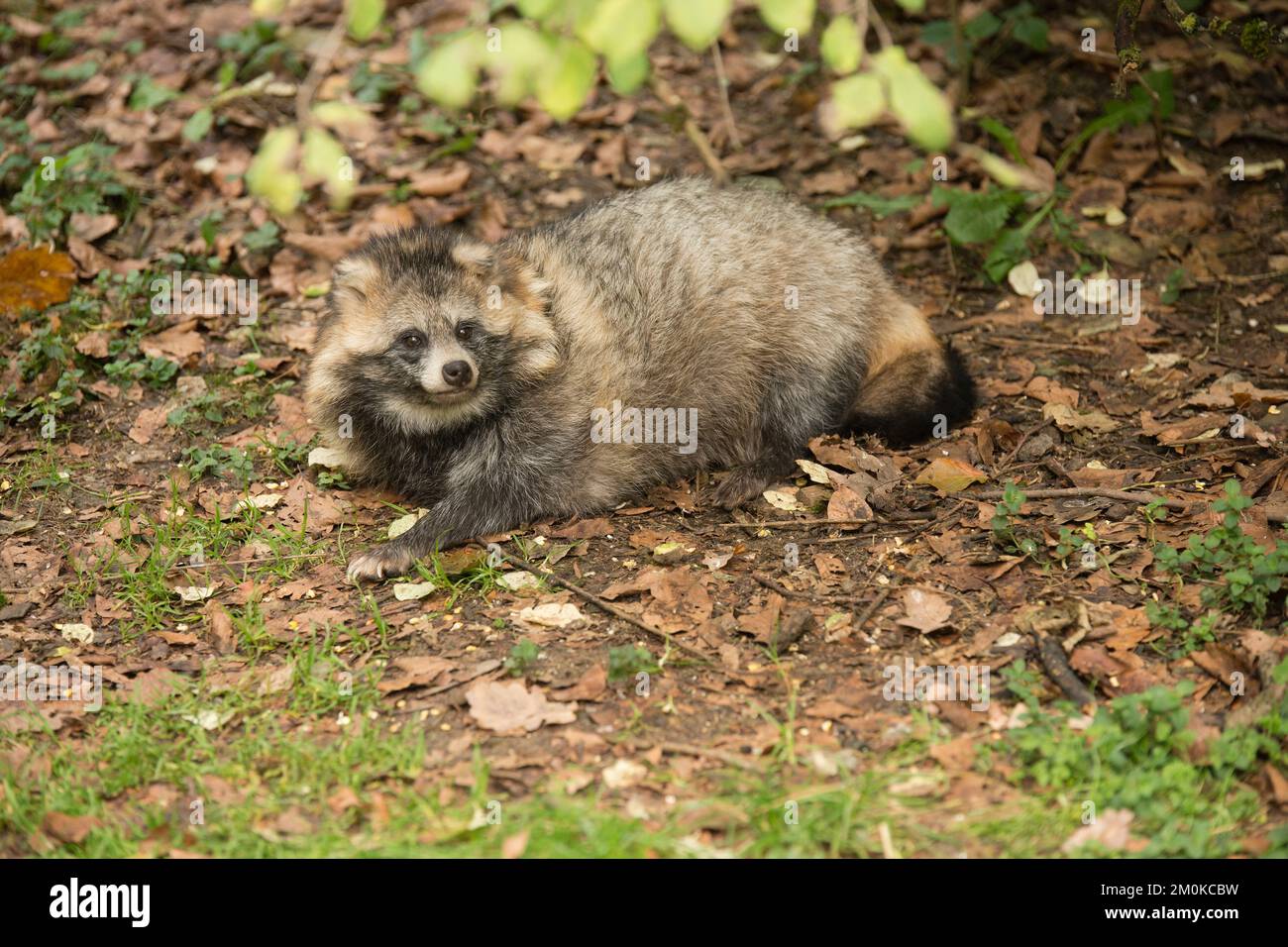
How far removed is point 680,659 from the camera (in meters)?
4.60

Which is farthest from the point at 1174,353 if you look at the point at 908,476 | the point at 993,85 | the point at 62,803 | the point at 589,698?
the point at 62,803

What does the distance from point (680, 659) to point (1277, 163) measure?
212 inches

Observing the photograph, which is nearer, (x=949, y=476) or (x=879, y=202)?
(x=949, y=476)

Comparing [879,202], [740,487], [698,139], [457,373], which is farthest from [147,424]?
[879,202]

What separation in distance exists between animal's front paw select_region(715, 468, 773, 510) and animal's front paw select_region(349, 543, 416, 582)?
1474 mm

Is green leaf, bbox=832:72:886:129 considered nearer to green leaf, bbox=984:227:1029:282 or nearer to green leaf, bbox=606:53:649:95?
green leaf, bbox=606:53:649:95

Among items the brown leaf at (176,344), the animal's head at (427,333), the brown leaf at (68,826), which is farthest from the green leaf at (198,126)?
the brown leaf at (68,826)

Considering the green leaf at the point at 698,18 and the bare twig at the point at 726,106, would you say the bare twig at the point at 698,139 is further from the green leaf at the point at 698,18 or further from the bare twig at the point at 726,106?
the green leaf at the point at 698,18

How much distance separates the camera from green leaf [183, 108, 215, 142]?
7.91 metres

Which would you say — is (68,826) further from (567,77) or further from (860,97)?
(860,97)

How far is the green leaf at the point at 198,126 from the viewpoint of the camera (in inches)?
312

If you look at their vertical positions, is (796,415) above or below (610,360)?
below

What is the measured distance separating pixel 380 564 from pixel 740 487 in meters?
1.71

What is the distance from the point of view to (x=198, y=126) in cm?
796
